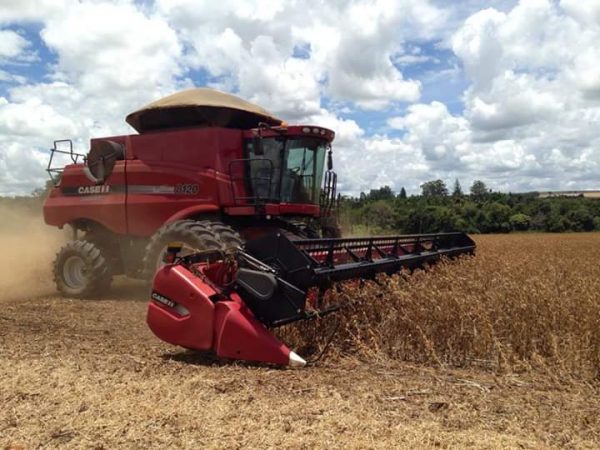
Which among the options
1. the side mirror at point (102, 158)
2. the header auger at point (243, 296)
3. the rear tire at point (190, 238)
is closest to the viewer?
the header auger at point (243, 296)

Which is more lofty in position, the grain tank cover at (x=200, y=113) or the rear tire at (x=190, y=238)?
the grain tank cover at (x=200, y=113)

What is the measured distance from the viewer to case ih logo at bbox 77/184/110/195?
8977mm

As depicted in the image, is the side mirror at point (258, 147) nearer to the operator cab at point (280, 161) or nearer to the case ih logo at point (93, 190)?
the operator cab at point (280, 161)

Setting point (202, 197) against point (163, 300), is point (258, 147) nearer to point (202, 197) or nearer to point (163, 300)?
point (202, 197)

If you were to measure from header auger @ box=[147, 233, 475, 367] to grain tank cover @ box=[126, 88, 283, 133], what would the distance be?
396 cm

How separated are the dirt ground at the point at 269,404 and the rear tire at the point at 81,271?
3.67 meters

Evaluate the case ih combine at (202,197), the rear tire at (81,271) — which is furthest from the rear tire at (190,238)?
the rear tire at (81,271)

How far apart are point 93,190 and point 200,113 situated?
2277 millimetres

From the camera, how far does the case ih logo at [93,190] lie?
8977 millimetres

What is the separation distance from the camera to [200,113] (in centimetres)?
841

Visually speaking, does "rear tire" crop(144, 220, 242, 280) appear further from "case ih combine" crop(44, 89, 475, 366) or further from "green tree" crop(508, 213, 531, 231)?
"green tree" crop(508, 213, 531, 231)

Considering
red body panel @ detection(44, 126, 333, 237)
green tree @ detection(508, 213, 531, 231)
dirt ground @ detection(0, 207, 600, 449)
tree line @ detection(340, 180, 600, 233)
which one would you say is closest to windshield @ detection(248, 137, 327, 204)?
red body panel @ detection(44, 126, 333, 237)

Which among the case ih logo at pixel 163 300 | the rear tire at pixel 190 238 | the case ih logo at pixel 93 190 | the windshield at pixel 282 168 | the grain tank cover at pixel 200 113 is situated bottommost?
the case ih logo at pixel 163 300

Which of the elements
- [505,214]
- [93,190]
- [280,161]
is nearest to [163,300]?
[280,161]
